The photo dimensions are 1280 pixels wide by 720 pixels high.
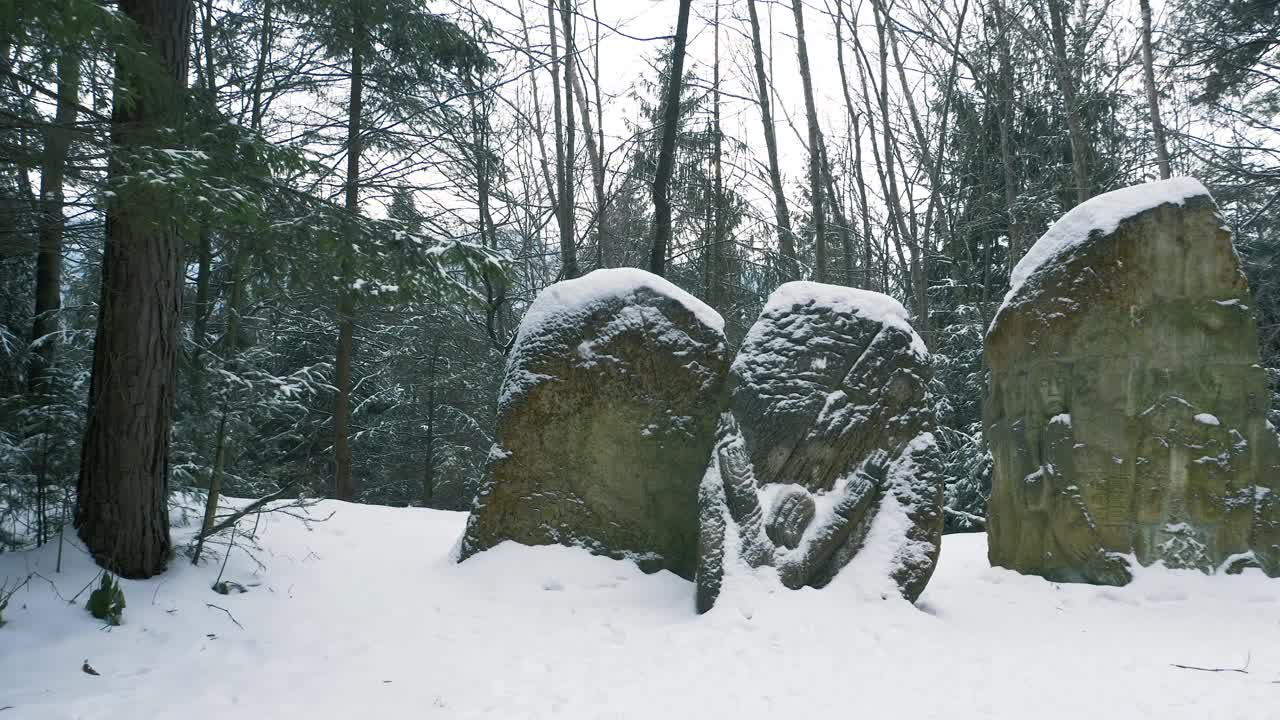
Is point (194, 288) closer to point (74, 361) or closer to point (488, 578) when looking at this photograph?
point (74, 361)

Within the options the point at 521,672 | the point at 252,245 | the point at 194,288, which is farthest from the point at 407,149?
the point at 521,672

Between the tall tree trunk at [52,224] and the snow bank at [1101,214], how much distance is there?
19.5 ft

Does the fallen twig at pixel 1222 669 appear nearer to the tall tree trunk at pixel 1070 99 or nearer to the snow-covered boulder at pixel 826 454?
the snow-covered boulder at pixel 826 454

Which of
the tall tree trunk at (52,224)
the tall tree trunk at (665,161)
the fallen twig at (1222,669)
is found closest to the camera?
the tall tree trunk at (52,224)

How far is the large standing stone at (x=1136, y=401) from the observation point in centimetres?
562

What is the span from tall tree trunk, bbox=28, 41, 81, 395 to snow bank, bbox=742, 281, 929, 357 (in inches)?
151

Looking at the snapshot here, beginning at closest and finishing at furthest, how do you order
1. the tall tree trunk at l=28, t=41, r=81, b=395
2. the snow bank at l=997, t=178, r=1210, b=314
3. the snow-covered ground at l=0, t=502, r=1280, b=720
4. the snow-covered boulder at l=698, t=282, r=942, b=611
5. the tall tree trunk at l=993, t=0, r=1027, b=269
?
the tall tree trunk at l=28, t=41, r=81, b=395, the snow-covered ground at l=0, t=502, r=1280, b=720, the snow-covered boulder at l=698, t=282, r=942, b=611, the snow bank at l=997, t=178, r=1210, b=314, the tall tree trunk at l=993, t=0, r=1027, b=269

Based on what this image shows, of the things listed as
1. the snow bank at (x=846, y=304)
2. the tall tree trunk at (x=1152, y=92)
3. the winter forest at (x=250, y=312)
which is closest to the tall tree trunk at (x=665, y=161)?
the winter forest at (x=250, y=312)

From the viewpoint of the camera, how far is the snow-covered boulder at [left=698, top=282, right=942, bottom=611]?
16.4 feet

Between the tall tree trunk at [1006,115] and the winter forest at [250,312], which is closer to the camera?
the winter forest at [250,312]

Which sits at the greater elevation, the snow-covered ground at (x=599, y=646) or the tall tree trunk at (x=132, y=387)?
the tall tree trunk at (x=132, y=387)

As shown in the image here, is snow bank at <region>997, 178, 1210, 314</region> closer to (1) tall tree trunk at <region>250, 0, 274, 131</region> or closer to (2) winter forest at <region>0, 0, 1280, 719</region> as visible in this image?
(2) winter forest at <region>0, 0, 1280, 719</region>

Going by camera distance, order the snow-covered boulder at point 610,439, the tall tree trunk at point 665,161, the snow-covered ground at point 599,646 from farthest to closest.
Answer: the tall tree trunk at point 665,161 → the snow-covered boulder at point 610,439 → the snow-covered ground at point 599,646

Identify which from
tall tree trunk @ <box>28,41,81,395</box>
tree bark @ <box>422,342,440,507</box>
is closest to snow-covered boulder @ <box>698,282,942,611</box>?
tall tree trunk @ <box>28,41,81,395</box>
